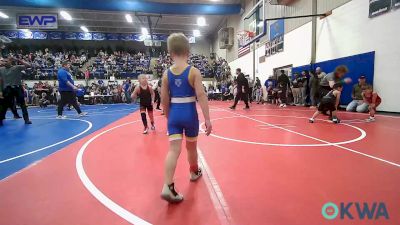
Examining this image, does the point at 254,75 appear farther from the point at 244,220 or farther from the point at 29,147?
the point at 244,220

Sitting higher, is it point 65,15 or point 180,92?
point 65,15

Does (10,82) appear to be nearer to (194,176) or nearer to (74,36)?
(194,176)

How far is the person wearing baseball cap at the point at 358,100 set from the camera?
905 centimetres

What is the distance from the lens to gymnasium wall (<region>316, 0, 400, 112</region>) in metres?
8.26

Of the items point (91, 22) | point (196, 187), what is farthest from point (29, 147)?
point (91, 22)

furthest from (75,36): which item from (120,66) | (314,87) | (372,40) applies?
(372,40)

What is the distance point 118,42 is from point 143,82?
95.0 ft

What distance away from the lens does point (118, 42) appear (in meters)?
32.6

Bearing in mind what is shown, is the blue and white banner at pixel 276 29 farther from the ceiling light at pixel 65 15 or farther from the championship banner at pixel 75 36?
the ceiling light at pixel 65 15

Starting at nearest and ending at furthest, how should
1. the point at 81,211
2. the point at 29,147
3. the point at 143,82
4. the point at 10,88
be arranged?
1. the point at 81,211
2. the point at 29,147
3. the point at 143,82
4. the point at 10,88
